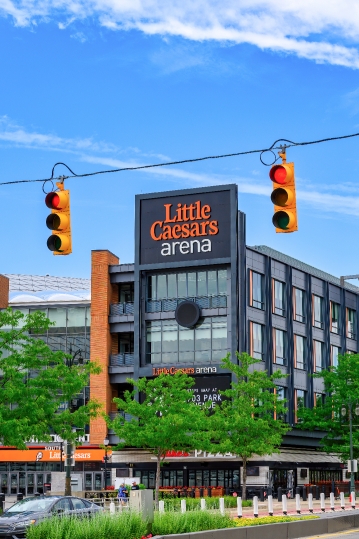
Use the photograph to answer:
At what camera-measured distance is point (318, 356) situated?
83062mm

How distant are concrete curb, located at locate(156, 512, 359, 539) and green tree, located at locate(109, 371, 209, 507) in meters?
22.6

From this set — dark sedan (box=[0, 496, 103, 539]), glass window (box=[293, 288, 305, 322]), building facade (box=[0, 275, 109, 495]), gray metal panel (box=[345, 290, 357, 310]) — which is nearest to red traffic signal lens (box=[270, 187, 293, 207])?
dark sedan (box=[0, 496, 103, 539])

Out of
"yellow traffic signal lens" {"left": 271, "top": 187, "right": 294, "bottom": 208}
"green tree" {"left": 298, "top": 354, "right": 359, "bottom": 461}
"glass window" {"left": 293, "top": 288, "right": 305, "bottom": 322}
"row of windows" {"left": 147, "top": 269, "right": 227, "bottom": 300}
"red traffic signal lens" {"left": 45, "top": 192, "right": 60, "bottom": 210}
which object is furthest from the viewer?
"glass window" {"left": 293, "top": 288, "right": 305, "bottom": 322}

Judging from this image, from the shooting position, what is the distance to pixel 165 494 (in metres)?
60.2

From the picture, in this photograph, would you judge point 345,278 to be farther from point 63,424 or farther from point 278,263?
point 63,424

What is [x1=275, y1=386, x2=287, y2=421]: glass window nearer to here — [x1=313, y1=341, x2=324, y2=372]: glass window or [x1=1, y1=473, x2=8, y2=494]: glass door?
[x1=313, y1=341, x2=324, y2=372]: glass window

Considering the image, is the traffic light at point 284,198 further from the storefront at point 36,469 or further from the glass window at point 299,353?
the glass window at point 299,353

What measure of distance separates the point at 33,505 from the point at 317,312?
2240 inches

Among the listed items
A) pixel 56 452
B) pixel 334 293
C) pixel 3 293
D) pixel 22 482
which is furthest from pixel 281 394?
pixel 3 293

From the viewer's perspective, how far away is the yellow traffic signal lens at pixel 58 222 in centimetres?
1760

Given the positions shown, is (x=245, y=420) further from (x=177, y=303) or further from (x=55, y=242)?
(x=55, y=242)

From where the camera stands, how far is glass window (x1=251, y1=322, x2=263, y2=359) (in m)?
71.9

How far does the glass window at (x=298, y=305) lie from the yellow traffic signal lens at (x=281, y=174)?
63.7m

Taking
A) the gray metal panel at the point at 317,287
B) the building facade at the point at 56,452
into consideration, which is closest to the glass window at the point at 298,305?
the gray metal panel at the point at 317,287
